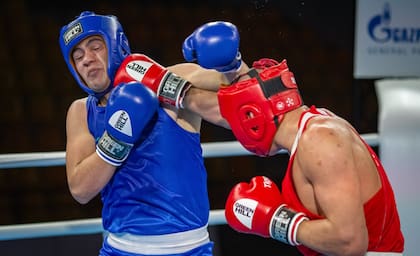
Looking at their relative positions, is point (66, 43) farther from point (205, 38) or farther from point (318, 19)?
point (318, 19)

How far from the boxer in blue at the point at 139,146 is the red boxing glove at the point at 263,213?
0.97 feet

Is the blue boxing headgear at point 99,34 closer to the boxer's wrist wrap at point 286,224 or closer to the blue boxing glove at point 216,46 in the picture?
the blue boxing glove at point 216,46

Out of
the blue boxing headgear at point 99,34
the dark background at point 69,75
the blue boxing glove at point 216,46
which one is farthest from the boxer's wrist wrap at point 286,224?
the dark background at point 69,75

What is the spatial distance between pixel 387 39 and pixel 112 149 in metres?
2.25

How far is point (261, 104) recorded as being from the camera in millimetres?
1236

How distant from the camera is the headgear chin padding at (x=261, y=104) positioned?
48.4 inches

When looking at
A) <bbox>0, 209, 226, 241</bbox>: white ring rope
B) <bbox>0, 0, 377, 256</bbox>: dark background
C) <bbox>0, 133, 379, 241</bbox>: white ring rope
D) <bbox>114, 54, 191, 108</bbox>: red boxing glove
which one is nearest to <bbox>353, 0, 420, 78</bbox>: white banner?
<bbox>0, 0, 377, 256</bbox>: dark background

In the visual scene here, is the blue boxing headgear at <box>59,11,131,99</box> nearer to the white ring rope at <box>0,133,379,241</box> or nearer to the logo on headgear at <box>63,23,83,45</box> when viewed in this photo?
the logo on headgear at <box>63,23,83,45</box>

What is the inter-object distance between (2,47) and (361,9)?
2501 millimetres

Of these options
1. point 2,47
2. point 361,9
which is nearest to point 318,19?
point 361,9

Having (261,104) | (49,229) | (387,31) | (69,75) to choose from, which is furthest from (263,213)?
(69,75)

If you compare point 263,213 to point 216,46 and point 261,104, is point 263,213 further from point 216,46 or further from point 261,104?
point 216,46

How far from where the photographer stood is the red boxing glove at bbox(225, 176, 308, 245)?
1.20 m

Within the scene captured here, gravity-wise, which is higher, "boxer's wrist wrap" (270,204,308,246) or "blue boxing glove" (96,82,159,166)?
"blue boxing glove" (96,82,159,166)
